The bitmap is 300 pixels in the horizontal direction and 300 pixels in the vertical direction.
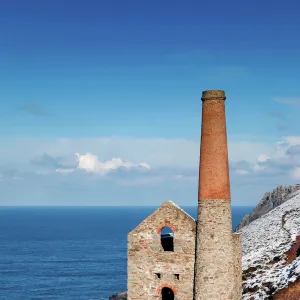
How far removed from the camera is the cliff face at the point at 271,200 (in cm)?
9019

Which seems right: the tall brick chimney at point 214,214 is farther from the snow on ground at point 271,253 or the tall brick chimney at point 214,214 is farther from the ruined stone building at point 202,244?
the snow on ground at point 271,253

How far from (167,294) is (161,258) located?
2991 millimetres

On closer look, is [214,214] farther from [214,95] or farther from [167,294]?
[167,294]

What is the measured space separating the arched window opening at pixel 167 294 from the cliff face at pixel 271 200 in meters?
62.5

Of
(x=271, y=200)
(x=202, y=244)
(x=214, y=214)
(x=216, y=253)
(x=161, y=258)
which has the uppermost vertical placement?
(x=271, y=200)

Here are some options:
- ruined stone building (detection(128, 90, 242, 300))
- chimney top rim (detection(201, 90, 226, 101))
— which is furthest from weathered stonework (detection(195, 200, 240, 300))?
chimney top rim (detection(201, 90, 226, 101))

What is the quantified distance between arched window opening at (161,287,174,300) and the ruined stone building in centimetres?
134

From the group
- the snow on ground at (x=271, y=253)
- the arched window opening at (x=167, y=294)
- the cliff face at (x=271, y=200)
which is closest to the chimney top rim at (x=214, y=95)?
the arched window opening at (x=167, y=294)

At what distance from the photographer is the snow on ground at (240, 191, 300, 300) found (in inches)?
1326

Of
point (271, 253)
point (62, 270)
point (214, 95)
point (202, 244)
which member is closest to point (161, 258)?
point (202, 244)

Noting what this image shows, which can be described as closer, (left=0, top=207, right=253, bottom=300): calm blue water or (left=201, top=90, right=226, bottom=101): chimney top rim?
(left=201, top=90, right=226, bottom=101): chimney top rim

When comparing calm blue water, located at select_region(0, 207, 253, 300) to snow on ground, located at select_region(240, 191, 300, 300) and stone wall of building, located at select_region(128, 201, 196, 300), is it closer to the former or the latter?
snow on ground, located at select_region(240, 191, 300, 300)

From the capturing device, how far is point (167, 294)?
27922mm

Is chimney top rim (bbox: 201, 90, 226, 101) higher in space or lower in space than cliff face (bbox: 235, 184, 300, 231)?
higher
